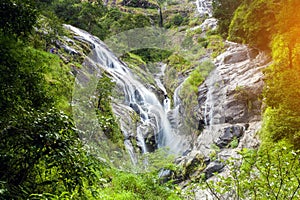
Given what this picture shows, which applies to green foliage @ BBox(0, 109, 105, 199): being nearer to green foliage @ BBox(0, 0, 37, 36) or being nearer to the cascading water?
green foliage @ BBox(0, 0, 37, 36)

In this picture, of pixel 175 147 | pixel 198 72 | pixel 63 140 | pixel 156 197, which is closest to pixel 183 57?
pixel 198 72

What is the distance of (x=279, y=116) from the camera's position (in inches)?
239

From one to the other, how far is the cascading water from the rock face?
0.90 m

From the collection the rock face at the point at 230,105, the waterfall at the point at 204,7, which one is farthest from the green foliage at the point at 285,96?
the waterfall at the point at 204,7

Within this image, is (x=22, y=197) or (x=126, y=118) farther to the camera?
(x=126, y=118)

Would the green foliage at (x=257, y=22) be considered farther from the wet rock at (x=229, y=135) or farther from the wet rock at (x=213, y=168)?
the wet rock at (x=213, y=168)

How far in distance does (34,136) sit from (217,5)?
12426 mm

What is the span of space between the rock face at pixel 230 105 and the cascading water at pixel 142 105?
902 millimetres

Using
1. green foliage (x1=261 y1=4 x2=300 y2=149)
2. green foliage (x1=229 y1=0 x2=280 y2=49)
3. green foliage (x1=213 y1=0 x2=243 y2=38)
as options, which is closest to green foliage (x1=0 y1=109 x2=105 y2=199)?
green foliage (x1=261 y1=4 x2=300 y2=149)

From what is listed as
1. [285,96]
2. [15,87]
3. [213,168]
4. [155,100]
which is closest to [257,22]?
[285,96]

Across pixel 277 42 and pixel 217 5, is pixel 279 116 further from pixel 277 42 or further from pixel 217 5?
pixel 217 5

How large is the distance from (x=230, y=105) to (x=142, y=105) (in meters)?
2.90

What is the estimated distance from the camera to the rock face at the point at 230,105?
707 cm

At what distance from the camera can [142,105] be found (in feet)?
30.1
